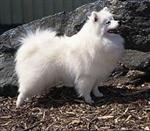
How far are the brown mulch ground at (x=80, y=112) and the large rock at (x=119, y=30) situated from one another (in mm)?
289

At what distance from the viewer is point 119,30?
716 cm

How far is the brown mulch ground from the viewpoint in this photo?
604cm

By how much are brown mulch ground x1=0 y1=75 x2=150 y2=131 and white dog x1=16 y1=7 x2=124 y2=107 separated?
201 millimetres

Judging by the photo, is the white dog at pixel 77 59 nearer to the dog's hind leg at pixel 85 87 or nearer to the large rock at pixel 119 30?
the dog's hind leg at pixel 85 87

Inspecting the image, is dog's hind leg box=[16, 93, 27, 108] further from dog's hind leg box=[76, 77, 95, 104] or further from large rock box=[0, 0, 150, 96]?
dog's hind leg box=[76, 77, 95, 104]

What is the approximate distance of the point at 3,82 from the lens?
23.5 ft

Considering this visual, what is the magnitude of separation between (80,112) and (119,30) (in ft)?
4.31

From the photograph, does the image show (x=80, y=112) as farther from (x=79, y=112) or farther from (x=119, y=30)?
(x=119, y=30)

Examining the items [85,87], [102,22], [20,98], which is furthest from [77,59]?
[20,98]

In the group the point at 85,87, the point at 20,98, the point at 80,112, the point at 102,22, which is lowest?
the point at 80,112

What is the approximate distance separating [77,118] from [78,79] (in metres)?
0.54

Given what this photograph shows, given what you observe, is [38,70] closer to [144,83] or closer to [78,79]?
[78,79]

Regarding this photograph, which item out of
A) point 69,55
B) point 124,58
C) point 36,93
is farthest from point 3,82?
point 124,58

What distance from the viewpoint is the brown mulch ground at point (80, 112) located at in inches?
238
